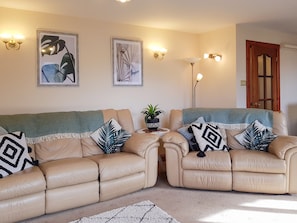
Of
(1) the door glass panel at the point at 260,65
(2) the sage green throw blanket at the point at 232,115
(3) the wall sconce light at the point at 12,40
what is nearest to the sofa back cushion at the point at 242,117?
(2) the sage green throw blanket at the point at 232,115

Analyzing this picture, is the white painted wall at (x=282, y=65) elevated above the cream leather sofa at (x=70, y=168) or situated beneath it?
elevated above

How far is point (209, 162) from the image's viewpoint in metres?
3.14

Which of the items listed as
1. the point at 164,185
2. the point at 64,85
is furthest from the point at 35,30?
the point at 164,185

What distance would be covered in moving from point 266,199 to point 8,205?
257 cm

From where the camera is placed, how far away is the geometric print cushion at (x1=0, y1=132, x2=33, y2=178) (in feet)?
8.60

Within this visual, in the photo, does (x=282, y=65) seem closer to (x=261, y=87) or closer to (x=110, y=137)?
(x=261, y=87)

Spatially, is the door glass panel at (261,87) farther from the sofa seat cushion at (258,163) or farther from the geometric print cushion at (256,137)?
the sofa seat cushion at (258,163)

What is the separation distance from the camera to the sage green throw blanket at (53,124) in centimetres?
310

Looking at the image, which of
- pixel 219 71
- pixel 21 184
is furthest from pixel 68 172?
pixel 219 71

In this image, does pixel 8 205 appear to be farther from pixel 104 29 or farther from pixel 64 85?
pixel 104 29

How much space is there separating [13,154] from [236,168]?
7.84 ft

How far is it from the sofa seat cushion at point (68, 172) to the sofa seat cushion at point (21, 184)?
8cm

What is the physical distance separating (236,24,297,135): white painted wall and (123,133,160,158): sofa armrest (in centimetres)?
202

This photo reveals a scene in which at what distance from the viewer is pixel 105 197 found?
9.71 feet
